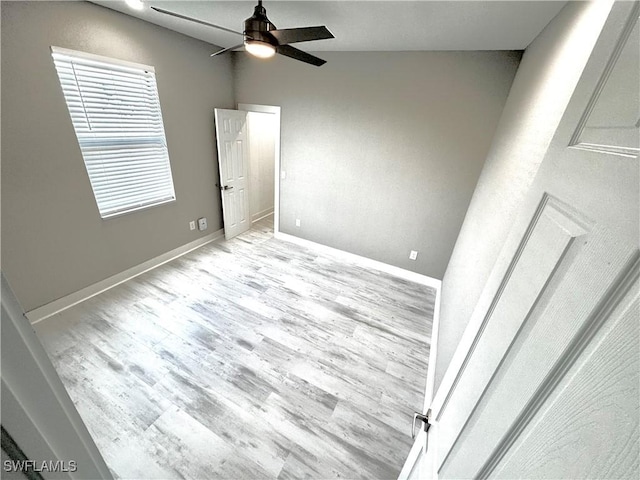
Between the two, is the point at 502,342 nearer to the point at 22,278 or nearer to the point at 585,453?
the point at 585,453

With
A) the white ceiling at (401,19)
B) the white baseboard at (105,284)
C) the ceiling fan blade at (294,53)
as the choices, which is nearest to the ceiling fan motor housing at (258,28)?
the ceiling fan blade at (294,53)

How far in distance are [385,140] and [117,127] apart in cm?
286

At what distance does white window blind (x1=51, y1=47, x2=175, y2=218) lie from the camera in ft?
7.06

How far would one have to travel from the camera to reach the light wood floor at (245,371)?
1465 mm

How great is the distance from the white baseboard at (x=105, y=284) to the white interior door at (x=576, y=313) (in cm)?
279

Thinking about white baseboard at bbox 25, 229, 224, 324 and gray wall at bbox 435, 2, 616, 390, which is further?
white baseboard at bbox 25, 229, 224, 324

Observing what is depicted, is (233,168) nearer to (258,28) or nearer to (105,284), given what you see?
(105,284)

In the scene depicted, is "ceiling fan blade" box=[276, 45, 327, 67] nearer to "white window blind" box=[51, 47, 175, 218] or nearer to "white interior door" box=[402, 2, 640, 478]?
"white interior door" box=[402, 2, 640, 478]

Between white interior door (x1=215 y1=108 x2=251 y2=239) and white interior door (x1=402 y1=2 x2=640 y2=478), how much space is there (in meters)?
3.65

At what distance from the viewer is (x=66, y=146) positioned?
2.15 m

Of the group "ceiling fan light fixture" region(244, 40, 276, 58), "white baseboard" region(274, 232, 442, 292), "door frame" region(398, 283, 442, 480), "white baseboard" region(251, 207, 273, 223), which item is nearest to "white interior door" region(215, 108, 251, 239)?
"white baseboard" region(251, 207, 273, 223)

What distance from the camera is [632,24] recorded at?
0.39 metres

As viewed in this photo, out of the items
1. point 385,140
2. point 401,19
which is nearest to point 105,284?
point 385,140

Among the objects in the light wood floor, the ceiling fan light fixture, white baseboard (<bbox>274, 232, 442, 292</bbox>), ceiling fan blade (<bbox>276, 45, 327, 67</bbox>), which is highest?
→ ceiling fan blade (<bbox>276, 45, 327, 67</bbox>)
